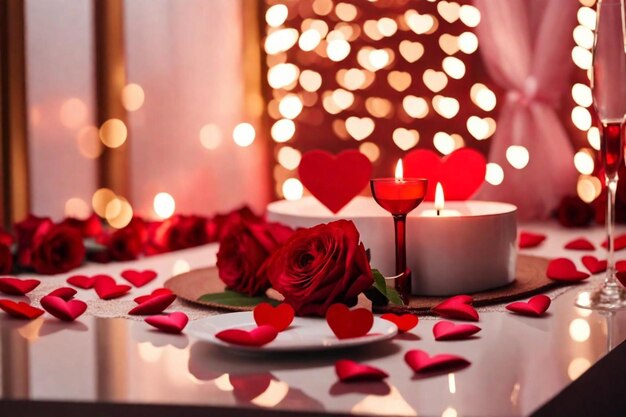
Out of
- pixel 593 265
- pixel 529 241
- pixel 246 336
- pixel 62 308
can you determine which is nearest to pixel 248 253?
pixel 62 308

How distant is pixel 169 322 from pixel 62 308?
184 millimetres

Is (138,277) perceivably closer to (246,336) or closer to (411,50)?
(246,336)

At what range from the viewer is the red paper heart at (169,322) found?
114 cm

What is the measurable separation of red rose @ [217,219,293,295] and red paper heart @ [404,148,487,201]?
370mm

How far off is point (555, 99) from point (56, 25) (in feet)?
4.55

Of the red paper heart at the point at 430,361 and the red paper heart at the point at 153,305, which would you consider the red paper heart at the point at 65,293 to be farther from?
the red paper heart at the point at 430,361

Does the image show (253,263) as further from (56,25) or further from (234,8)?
(234,8)

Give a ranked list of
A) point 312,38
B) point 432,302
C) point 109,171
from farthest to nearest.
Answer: point 312,38 → point 109,171 → point 432,302

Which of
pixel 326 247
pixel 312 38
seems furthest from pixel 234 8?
pixel 326 247

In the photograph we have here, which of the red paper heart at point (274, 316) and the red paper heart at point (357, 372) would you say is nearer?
the red paper heart at point (357, 372)

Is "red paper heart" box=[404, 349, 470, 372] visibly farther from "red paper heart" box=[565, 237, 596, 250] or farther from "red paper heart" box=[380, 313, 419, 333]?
"red paper heart" box=[565, 237, 596, 250]

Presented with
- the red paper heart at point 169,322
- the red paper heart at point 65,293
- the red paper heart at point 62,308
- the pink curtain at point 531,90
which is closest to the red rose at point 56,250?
the red paper heart at point 65,293

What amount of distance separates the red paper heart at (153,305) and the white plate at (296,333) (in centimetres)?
18

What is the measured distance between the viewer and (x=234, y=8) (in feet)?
9.24
